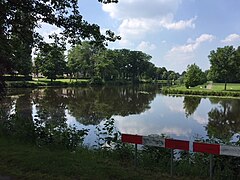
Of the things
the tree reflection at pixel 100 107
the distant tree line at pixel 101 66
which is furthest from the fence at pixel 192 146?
the distant tree line at pixel 101 66

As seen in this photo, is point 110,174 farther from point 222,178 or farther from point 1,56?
point 1,56

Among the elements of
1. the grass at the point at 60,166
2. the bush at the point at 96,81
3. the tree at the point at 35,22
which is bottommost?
the grass at the point at 60,166

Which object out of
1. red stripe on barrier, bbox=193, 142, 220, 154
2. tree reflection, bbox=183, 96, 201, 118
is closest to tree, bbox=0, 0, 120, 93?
red stripe on barrier, bbox=193, 142, 220, 154

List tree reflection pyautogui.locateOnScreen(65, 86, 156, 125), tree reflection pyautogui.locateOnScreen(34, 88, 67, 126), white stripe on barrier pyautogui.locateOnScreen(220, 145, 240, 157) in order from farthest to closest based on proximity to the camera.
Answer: tree reflection pyautogui.locateOnScreen(65, 86, 156, 125) → tree reflection pyautogui.locateOnScreen(34, 88, 67, 126) → white stripe on barrier pyautogui.locateOnScreen(220, 145, 240, 157)

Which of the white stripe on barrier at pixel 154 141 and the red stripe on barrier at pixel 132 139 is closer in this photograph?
the white stripe on barrier at pixel 154 141

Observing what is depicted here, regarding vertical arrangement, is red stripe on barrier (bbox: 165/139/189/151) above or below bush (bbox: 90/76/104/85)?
below

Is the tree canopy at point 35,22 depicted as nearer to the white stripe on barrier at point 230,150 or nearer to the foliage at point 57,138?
the foliage at point 57,138

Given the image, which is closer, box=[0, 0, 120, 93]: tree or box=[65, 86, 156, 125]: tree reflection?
box=[0, 0, 120, 93]: tree

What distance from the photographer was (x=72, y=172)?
5.03 meters

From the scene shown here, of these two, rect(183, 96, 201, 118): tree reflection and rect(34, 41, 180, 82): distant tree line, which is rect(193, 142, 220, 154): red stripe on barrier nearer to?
rect(183, 96, 201, 118): tree reflection

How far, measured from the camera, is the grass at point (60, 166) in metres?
4.90

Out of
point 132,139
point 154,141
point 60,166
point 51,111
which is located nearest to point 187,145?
point 154,141

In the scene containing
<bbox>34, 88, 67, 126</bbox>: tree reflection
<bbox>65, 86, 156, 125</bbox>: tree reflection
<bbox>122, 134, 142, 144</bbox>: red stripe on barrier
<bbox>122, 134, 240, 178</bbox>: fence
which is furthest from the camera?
<bbox>65, 86, 156, 125</bbox>: tree reflection

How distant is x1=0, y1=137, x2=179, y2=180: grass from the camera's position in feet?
16.1
